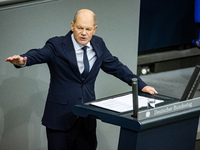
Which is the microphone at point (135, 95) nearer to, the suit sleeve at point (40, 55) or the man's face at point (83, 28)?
the man's face at point (83, 28)

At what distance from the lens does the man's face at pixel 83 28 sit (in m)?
3.25

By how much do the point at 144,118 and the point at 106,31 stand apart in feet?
6.28

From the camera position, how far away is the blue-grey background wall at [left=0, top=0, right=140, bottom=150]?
4102 millimetres

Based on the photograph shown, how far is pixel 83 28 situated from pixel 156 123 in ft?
2.59

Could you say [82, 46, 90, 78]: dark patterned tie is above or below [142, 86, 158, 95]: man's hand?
above

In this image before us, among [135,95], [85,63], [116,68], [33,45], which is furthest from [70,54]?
[33,45]

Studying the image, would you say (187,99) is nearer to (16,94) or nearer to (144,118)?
(144,118)

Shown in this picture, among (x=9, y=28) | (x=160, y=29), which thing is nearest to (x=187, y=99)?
(x=9, y=28)

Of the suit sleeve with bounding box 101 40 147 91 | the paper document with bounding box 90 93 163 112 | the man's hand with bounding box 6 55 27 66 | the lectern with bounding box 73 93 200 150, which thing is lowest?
the lectern with bounding box 73 93 200 150

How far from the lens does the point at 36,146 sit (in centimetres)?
446

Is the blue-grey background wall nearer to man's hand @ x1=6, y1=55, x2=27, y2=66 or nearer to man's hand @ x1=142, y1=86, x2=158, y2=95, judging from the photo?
man's hand @ x1=6, y1=55, x2=27, y2=66

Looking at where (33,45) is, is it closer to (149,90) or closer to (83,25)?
(83,25)

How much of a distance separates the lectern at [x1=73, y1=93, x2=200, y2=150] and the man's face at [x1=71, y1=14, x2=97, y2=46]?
453 millimetres

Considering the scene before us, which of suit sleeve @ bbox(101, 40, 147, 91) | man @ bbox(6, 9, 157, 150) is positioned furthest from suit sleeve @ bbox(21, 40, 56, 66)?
suit sleeve @ bbox(101, 40, 147, 91)
